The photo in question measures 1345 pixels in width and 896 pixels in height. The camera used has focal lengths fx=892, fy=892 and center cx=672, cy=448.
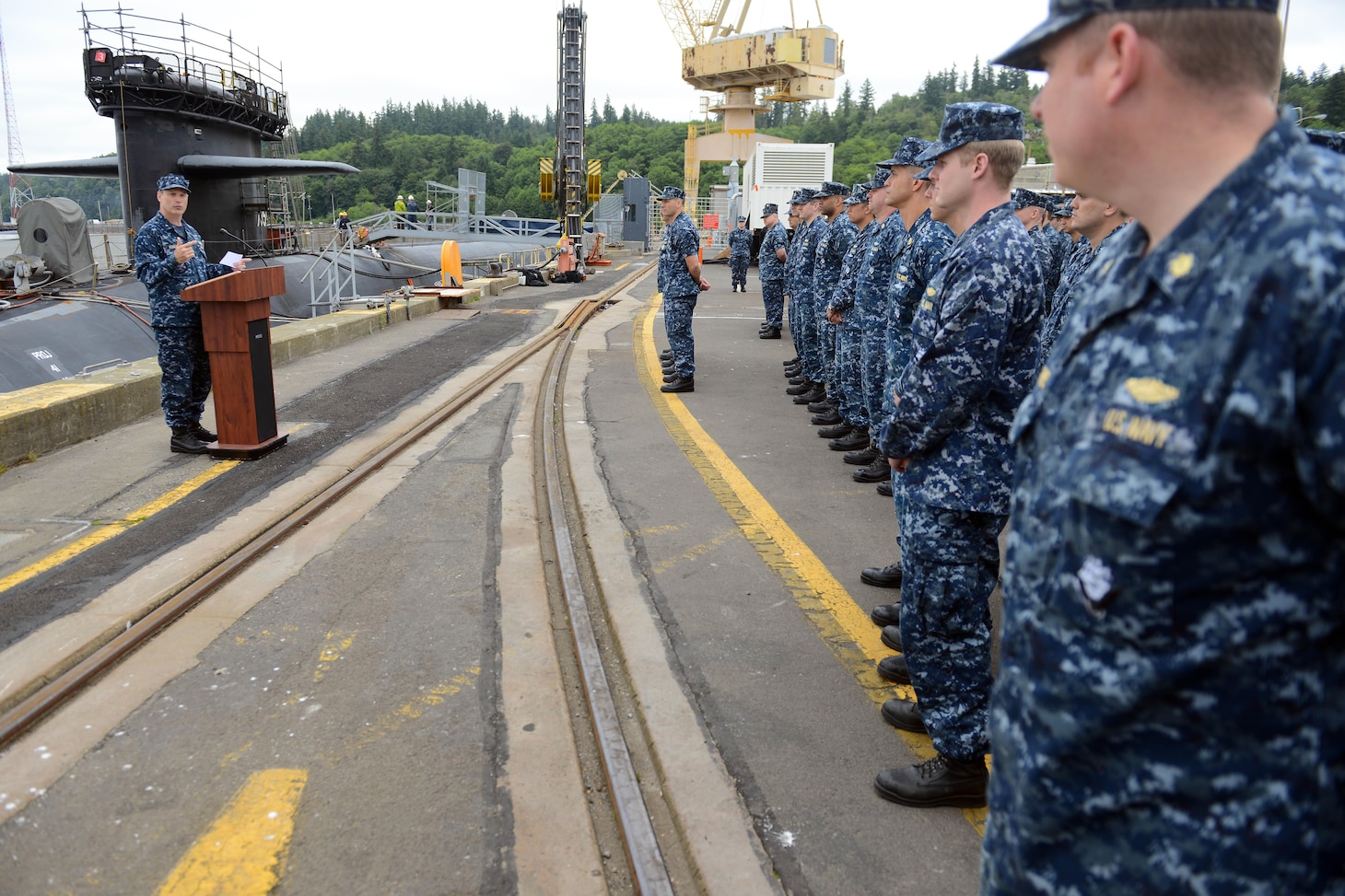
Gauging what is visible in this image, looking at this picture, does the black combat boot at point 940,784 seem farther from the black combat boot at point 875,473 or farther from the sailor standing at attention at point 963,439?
the black combat boot at point 875,473

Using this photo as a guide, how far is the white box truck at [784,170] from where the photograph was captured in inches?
1069

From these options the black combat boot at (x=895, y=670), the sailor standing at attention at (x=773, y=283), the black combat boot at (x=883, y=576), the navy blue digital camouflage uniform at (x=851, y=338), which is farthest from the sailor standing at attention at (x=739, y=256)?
the black combat boot at (x=895, y=670)

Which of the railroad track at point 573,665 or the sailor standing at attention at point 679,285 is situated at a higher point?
the sailor standing at attention at point 679,285

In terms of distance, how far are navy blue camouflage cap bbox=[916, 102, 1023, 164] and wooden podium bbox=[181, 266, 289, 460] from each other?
5303 millimetres

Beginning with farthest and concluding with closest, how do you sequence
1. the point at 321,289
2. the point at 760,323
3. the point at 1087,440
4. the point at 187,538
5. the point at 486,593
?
the point at 321,289, the point at 760,323, the point at 187,538, the point at 486,593, the point at 1087,440

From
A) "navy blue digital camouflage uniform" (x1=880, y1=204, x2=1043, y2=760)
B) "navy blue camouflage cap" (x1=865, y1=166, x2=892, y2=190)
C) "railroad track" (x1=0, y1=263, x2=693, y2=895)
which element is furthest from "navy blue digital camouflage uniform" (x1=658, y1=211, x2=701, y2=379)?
"navy blue digital camouflage uniform" (x1=880, y1=204, x2=1043, y2=760)

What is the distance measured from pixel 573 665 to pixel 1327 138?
10.3ft

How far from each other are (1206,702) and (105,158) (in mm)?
24964

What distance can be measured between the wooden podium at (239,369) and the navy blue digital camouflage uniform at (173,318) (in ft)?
0.66

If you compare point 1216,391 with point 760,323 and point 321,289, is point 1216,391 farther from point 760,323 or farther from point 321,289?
point 321,289

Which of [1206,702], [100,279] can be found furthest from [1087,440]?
[100,279]

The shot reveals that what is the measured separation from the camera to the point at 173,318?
675cm

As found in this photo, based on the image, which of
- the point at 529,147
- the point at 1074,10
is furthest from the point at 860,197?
the point at 529,147

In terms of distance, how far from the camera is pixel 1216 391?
1069 millimetres
